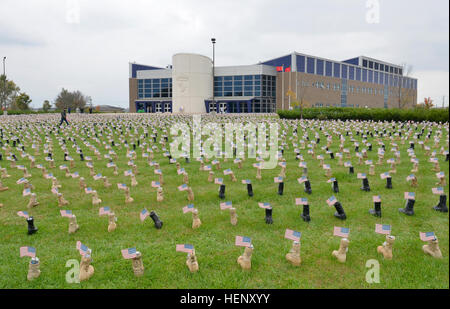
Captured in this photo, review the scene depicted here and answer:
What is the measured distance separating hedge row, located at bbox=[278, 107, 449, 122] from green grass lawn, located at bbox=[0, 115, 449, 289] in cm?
1704

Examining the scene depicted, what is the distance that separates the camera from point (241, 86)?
199 feet

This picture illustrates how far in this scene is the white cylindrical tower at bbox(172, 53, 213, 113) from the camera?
55.6 m

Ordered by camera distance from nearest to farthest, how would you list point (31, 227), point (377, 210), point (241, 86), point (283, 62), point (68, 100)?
point (31, 227) < point (377, 210) < point (241, 86) < point (283, 62) < point (68, 100)

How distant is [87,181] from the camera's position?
8711 millimetres

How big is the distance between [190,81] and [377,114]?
36.2 m

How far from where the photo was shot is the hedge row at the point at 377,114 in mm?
22897

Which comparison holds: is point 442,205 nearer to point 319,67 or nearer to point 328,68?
point 319,67

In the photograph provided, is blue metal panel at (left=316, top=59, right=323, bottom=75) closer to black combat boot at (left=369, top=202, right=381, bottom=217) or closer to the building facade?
the building facade

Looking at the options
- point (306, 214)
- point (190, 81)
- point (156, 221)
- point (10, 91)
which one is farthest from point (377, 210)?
point (10, 91)

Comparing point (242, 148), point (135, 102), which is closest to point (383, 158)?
point (242, 148)

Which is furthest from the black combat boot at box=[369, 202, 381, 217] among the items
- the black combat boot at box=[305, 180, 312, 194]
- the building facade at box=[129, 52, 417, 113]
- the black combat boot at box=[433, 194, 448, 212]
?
the building facade at box=[129, 52, 417, 113]

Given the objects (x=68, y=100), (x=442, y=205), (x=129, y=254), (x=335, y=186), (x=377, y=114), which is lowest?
(x=129, y=254)
